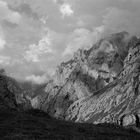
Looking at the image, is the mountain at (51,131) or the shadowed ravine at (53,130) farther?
the shadowed ravine at (53,130)

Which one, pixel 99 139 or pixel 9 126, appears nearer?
pixel 99 139

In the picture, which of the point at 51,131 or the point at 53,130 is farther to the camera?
the point at 53,130

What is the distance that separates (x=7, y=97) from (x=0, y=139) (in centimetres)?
10337

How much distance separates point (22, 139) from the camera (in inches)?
1410

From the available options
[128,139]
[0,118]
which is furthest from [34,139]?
[0,118]

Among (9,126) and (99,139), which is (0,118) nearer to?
(9,126)

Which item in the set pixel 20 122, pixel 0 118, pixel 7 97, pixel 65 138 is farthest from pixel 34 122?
pixel 7 97

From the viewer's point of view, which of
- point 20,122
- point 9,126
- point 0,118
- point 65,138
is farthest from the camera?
point 0,118

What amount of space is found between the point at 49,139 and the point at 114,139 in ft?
27.8

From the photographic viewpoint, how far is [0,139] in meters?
36.1

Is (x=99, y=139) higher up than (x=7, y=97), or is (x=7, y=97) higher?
(x=7, y=97)

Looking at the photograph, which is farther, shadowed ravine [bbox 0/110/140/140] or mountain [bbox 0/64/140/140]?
shadowed ravine [bbox 0/110/140/140]

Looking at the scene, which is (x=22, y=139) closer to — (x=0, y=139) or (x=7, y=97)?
(x=0, y=139)

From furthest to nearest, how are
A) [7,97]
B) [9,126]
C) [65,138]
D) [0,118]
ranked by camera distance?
[7,97]
[0,118]
[9,126]
[65,138]
